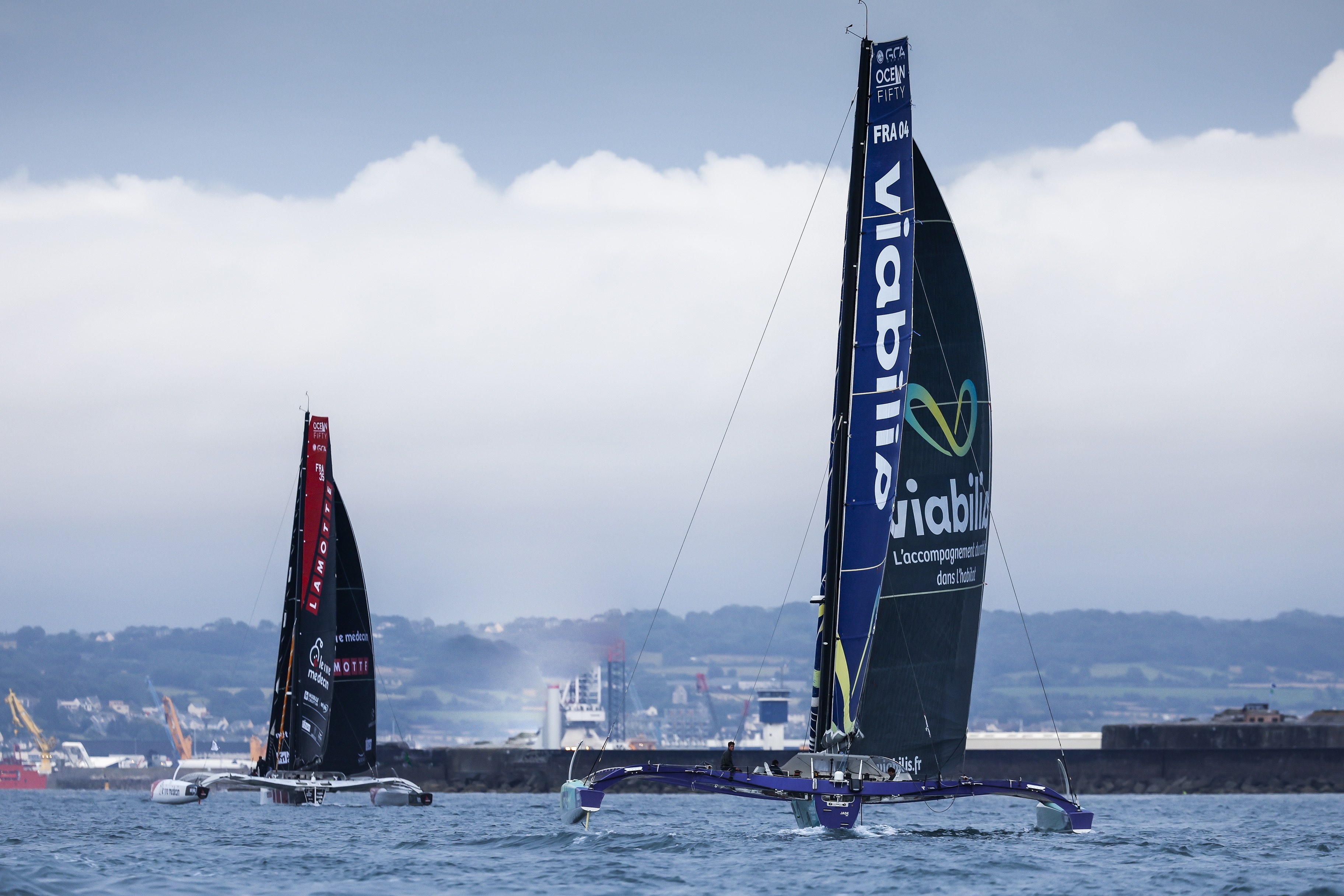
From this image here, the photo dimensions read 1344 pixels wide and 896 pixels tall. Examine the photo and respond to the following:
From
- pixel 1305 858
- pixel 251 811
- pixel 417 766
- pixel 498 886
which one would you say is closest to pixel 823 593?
pixel 498 886

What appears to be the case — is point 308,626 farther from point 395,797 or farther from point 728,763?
point 728,763

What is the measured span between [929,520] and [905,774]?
368 cm

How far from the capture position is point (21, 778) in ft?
447

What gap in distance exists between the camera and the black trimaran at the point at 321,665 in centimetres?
4291

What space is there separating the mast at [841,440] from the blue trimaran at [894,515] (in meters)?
0.02

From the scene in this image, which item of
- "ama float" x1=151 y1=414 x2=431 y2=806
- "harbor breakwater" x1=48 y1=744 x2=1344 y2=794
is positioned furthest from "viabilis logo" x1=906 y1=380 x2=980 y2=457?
"harbor breakwater" x1=48 y1=744 x2=1344 y2=794

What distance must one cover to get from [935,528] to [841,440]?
6.85 ft

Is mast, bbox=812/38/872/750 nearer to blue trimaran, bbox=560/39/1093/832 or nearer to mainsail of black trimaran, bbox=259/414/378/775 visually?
blue trimaran, bbox=560/39/1093/832

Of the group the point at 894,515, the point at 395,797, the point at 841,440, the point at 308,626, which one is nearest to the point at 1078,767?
the point at 395,797

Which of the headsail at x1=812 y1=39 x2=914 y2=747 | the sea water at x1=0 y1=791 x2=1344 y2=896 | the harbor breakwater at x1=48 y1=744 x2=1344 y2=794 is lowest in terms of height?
the harbor breakwater at x1=48 y1=744 x2=1344 y2=794

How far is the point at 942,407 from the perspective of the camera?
24.0 m

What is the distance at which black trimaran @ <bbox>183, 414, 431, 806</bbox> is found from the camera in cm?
4291

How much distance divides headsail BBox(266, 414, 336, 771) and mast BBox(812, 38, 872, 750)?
23.2 m

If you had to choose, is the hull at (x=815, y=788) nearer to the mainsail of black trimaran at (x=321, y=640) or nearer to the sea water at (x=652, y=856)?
the sea water at (x=652, y=856)
